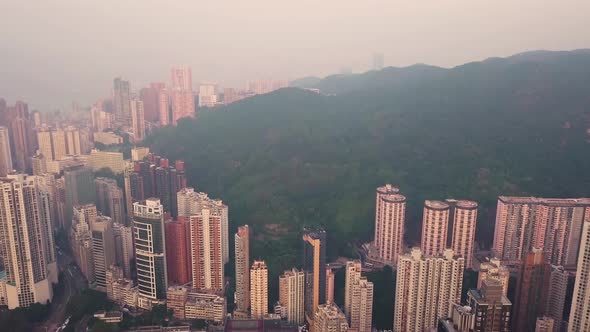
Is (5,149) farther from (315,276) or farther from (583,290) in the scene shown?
(583,290)

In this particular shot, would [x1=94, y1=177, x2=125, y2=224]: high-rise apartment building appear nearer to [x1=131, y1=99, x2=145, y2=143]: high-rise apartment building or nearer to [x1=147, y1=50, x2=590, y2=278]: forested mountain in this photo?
[x1=147, y1=50, x2=590, y2=278]: forested mountain

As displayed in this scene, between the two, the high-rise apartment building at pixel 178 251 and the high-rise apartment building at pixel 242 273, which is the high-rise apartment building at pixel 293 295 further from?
the high-rise apartment building at pixel 178 251

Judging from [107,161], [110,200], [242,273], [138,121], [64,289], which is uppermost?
[138,121]

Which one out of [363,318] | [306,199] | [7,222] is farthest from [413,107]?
[7,222]

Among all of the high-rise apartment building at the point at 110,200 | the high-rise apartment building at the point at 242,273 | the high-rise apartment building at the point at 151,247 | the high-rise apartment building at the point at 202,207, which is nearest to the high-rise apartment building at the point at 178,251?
the high-rise apartment building at the point at 151,247

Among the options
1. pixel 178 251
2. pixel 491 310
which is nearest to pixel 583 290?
pixel 491 310

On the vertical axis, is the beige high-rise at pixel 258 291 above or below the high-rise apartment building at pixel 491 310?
below
